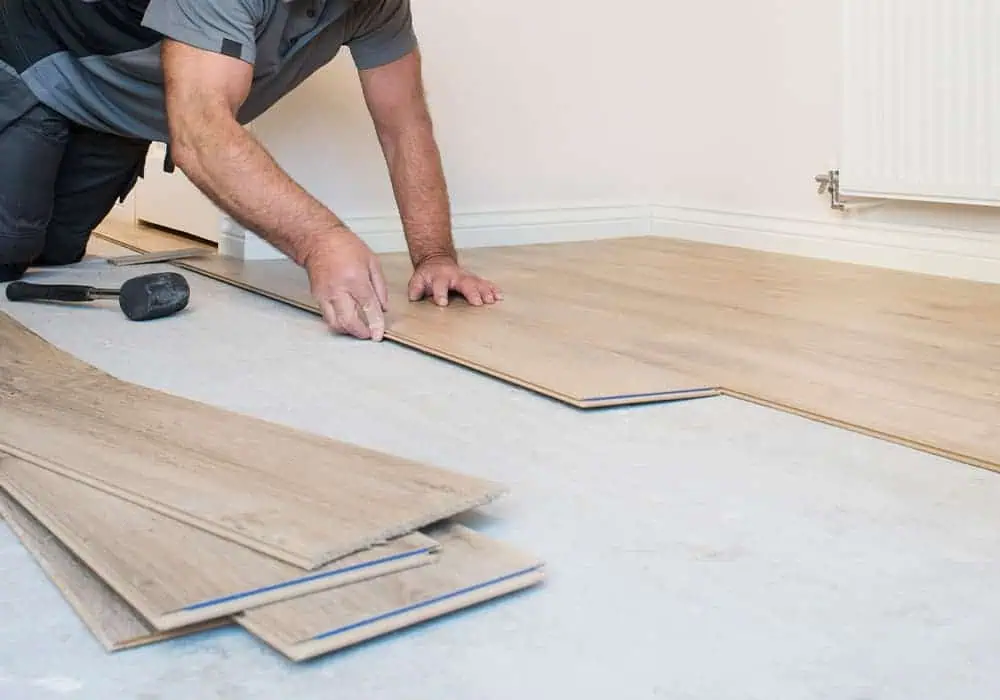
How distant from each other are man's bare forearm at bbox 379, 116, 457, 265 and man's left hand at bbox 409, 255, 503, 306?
0.32 feet

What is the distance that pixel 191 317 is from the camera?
2182mm

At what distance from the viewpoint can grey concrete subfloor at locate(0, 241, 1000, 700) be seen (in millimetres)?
793

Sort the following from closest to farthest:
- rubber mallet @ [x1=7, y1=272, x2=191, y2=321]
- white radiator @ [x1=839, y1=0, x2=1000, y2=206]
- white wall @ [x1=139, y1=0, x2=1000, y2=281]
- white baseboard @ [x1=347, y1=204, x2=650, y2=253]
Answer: rubber mallet @ [x1=7, y1=272, x2=191, y2=321]
white radiator @ [x1=839, y1=0, x2=1000, y2=206]
white wall @ [x1=139, y1=0, x2=1000, y2=281]
white baseboard @ [x1=347, y1=204, x2=650, y2=253]

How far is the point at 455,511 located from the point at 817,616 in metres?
0.33

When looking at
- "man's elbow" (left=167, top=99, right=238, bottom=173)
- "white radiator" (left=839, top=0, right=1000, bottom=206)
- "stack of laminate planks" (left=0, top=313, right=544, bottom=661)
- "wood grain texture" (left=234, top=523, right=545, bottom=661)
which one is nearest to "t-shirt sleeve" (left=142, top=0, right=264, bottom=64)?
"man's elbow" (left=167, top=99, right=238, bottom=173)

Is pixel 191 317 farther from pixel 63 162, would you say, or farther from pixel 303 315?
pixel 63 162

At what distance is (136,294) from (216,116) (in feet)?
1.23

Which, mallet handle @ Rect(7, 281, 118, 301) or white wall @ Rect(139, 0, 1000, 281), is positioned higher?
white wall @ Rect(139, 0, 1000, 281)

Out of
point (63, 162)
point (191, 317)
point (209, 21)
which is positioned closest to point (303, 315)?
point (191, 317)

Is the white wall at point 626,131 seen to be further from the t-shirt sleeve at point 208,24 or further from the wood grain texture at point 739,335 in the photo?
the t-shirt sleeve at point 208,24

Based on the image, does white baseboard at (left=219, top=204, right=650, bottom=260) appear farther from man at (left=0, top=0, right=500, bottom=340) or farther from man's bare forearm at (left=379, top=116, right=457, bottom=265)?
man's bare forearm at (left=379, top=116, right=457, bottom=265)

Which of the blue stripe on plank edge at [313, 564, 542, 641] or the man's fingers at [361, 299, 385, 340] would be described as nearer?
the blue stripe on plank edge at [313, 564, 542, 641]

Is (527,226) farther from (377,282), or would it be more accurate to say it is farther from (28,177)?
(377,282)

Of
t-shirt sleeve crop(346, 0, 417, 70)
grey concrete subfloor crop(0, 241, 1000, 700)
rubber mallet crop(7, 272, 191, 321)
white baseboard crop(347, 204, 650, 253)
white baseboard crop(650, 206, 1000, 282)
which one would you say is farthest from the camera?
white baseboard crop(347, 204, 650, 253)
